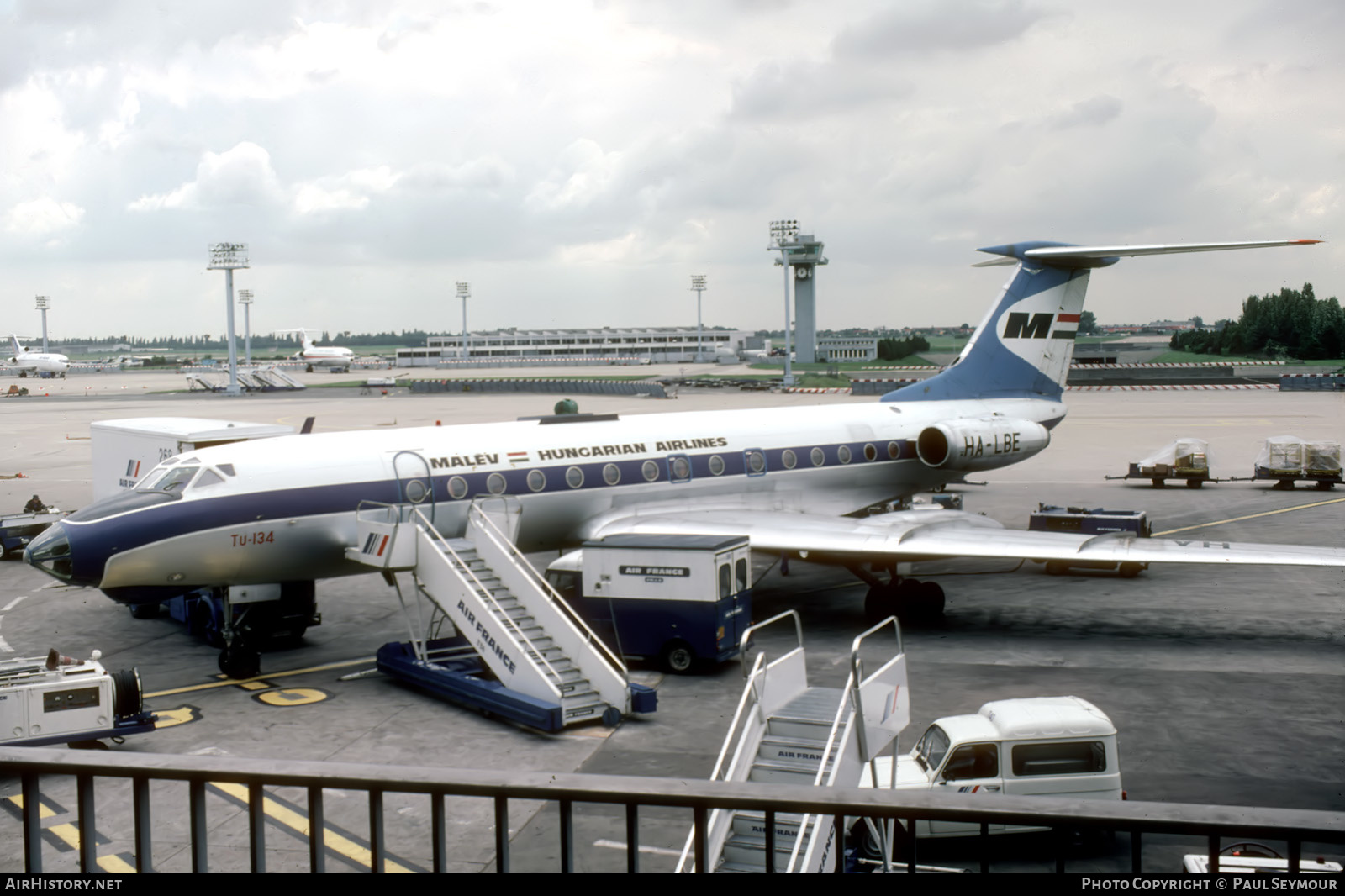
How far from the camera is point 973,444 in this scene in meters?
26.6

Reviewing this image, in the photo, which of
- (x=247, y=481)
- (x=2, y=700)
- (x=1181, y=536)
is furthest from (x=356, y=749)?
(x=1181, y=536)

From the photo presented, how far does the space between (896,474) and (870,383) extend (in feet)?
203

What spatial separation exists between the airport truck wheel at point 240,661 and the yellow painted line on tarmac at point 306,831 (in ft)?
16.8

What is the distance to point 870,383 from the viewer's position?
87688 mm

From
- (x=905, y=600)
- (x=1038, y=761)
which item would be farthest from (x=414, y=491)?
(x=1038, y=761)

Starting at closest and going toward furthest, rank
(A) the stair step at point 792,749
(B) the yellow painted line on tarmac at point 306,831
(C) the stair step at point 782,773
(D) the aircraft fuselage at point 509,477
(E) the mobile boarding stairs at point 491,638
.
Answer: (C) the stair step at point 782,773 < (A) the stair step at point 792,749 < (B) the yellow painted line on tarmac at point 306,831 < (E) the mobile boarding stairs at point 491,638 < (D) the aircraft fuselage at point 509,477

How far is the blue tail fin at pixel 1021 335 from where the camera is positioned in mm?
28891

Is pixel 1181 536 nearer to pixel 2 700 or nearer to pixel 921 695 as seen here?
pixel 921 695

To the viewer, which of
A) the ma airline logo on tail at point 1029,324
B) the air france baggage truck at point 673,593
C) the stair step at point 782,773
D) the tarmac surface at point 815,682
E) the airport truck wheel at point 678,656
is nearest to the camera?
the stair step at point 782,773

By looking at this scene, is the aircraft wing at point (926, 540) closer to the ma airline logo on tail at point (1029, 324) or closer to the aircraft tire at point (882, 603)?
the aircraft tire at point (882, 603)

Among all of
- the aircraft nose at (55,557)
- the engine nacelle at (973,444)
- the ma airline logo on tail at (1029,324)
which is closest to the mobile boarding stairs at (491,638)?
the aircraft nose at (55,557)

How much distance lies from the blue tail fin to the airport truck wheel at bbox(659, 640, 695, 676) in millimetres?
12628

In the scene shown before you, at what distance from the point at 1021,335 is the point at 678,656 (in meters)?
15.1

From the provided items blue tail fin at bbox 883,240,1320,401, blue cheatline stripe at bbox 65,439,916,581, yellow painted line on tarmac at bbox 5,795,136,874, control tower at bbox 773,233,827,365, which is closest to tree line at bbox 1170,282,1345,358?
control tower at bbox 773,233,827,365
